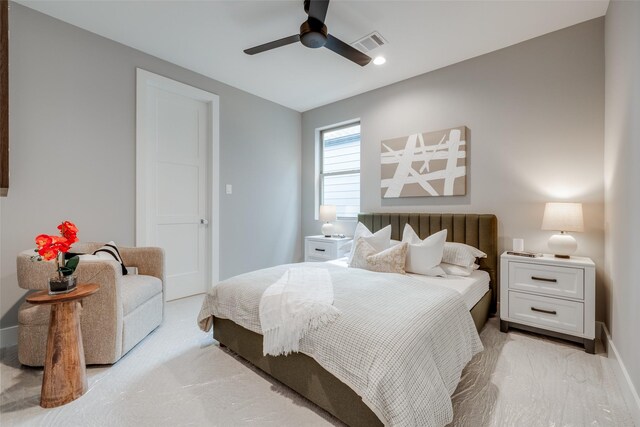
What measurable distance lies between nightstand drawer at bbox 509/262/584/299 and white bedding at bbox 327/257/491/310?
24cm

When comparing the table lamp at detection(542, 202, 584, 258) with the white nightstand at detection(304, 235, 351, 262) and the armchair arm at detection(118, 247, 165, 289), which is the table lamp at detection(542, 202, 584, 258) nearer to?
the white nightstand at detection(304, 235, 351, 262)


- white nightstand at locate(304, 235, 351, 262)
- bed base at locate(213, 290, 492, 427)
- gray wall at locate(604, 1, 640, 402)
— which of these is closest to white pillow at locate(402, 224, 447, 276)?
gray wall at locate(604, 1, 640, 402)

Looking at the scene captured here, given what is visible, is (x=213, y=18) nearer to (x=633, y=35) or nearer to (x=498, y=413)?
(x=633, y=35)

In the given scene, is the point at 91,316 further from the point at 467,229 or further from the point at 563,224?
the point at 563,224

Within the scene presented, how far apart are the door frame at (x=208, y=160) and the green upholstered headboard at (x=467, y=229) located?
2.31m

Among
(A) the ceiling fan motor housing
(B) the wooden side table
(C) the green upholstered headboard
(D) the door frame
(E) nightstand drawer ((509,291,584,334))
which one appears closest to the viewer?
(B) the wooden side table

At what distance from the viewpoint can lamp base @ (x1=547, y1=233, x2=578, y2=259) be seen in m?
2.35

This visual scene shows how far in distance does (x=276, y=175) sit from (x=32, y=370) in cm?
326

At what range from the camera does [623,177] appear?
1.79 m

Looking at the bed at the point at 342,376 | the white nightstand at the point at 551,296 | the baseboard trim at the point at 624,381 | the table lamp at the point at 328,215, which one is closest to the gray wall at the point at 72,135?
the table lamp at the point at 328,215

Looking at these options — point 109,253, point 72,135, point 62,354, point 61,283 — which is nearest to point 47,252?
point 61,283

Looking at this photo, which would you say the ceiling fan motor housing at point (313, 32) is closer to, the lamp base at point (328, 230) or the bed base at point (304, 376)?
the bed base at point (304, 376)

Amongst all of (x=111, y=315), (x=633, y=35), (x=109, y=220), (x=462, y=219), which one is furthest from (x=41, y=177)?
(x=633, y=35)

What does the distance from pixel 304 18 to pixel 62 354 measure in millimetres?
2985
